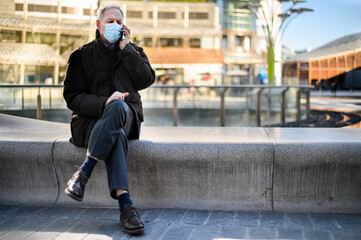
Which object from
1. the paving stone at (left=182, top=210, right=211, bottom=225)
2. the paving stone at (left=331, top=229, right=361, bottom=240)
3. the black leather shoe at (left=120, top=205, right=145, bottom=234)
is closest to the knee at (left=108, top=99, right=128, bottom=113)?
the black leather shoe at (left=120, top=205, right=145, bottom=234)

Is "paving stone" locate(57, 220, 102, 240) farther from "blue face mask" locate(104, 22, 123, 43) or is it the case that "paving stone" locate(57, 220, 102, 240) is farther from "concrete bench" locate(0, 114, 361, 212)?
"blue face mask" locate(104, 22, 123, 43)

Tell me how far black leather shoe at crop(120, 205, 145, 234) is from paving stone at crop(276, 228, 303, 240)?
34.8 inches

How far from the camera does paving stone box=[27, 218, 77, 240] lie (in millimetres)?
3062

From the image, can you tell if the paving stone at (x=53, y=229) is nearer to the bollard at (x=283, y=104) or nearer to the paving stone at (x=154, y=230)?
the paving stone at (x=154, y=230)

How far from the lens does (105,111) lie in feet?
10.8

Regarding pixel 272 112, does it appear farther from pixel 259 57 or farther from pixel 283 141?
pixel 259 57

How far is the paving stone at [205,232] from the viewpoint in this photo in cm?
299

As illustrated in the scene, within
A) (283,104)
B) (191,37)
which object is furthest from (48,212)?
(191,37)

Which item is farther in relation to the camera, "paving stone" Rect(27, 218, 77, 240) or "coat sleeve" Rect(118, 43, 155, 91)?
"coat sleeve" Rect(118, 43, 155, 91)

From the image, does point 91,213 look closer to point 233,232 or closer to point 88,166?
point 88,166

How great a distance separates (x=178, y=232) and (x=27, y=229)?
41.1 inches

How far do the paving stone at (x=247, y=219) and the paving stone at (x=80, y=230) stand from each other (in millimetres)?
1001

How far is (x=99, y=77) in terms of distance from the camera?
362 cm

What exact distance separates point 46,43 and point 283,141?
13906 mm
